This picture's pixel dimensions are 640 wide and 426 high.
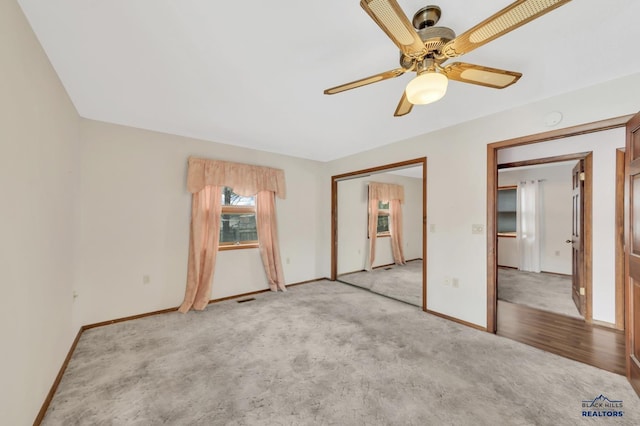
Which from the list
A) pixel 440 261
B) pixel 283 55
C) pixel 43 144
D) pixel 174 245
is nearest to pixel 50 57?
A: pixel 43 144

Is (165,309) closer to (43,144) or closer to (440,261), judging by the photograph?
(43,144)

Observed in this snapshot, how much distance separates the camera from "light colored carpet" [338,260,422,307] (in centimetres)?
398

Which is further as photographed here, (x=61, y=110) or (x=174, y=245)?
(x=174, y=245)

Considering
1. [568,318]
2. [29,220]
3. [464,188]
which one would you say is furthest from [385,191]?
[29,220]

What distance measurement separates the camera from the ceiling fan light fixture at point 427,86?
4.13 feet

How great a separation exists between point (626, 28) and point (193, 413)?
3618 millimetres

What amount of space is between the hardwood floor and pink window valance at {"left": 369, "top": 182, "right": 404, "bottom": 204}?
3339mm

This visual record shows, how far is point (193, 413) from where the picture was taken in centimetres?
159

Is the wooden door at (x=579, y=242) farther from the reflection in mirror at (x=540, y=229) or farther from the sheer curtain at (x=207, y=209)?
the sheer curtain at (x=207, y=209)

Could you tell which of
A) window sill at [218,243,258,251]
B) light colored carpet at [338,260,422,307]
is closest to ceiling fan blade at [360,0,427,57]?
light colored carpet at [338,260,422,307]

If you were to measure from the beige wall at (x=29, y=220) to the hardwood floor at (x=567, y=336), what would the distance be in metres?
3.86

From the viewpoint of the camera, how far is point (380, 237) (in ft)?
20.2

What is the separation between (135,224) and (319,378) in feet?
9.38

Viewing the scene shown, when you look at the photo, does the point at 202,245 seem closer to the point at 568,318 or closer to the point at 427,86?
the point at 427,86
